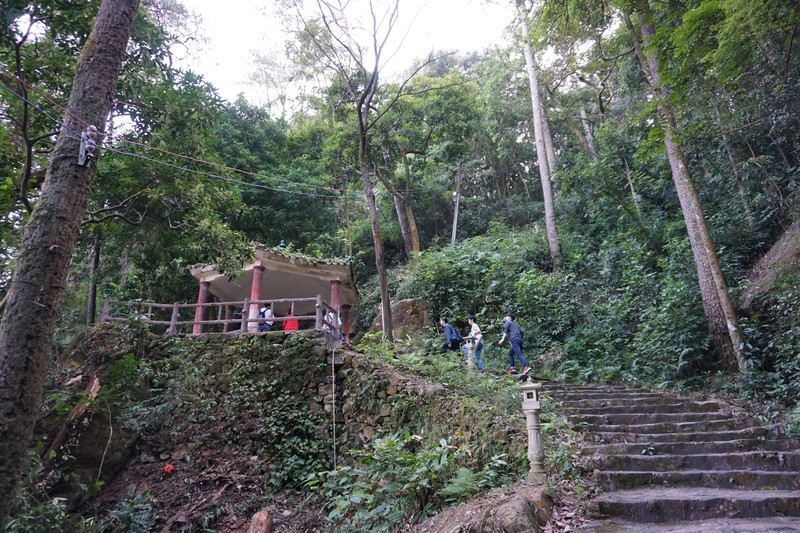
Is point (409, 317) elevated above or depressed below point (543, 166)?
below

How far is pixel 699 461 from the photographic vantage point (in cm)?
509

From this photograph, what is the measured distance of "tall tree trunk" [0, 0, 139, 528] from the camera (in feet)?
13.3

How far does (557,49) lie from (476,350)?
13.6 m

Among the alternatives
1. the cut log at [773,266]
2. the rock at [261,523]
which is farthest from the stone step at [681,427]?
the rock at [261,523]

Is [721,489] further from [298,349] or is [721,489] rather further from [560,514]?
[298,349]

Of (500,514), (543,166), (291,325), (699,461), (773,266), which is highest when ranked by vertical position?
(543,166)

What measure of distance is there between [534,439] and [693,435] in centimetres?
246

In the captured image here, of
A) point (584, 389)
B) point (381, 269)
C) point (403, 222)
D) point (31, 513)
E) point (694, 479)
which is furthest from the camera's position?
point (403, 222)

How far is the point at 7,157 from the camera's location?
6188 mm

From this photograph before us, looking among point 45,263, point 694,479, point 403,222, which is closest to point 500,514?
point 694,479

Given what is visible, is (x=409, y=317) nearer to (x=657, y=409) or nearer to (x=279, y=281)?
(x=279, y=281)

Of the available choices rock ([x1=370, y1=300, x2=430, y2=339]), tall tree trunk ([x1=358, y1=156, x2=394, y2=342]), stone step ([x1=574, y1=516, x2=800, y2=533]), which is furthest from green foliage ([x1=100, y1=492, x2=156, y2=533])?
rock ([x1=370, y1=300, x2=430, y2=339])

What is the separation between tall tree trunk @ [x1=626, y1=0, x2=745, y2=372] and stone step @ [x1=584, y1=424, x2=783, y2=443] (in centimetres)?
235

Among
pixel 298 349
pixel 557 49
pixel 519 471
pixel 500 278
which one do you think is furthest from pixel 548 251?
pixel 519 471
